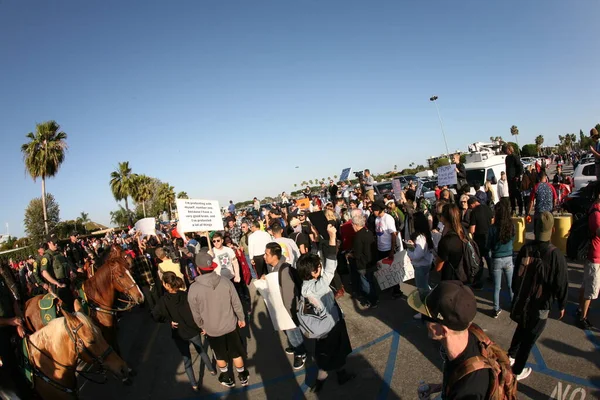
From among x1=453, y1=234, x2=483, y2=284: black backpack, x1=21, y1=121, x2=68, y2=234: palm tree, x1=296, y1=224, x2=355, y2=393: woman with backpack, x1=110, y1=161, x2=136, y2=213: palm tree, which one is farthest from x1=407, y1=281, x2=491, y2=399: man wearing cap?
x1=110, y1=161, x2=136, y2=213: palm tree

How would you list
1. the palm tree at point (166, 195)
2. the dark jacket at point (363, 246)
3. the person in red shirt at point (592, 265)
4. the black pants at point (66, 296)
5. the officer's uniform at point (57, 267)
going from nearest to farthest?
the person in red shirt at point (592, 265) → the dark jacket at point (363, 246) → the black pants at point (66, 296) → the officer's uniform at point (57, 267) → the palm tree at point (166, 195)

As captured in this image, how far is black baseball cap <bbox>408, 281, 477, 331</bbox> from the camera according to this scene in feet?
5.83

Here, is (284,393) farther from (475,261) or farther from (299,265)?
(475,261)

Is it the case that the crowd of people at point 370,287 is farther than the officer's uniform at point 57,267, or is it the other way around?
the officer's uniform at point 57,267

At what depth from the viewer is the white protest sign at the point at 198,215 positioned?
276 inches

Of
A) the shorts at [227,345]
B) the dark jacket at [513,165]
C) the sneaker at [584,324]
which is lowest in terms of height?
the sneaker at [584,324]

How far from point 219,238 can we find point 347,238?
2904 mm

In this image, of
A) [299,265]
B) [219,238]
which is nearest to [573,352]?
[299,265]

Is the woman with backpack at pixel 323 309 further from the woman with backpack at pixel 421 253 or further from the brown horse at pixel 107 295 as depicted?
the brown horse at pixel 107 295

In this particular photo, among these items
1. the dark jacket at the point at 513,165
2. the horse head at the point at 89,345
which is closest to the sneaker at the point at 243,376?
the horse head at the point at 89,345

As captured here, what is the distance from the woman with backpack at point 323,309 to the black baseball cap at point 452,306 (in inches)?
78.8

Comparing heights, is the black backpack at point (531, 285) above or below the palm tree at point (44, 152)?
below

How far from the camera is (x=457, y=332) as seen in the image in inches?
72.7

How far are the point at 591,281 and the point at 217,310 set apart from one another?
5134 millimetres
